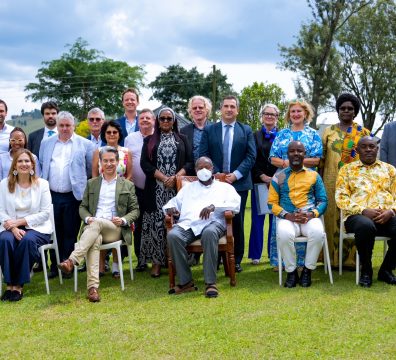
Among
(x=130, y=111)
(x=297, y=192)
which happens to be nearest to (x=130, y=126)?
(x=130, y=111)

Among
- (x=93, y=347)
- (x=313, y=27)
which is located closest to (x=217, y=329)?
(x=93, y=347)

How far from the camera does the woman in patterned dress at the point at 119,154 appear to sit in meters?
6.96

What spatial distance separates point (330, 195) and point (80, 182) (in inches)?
126

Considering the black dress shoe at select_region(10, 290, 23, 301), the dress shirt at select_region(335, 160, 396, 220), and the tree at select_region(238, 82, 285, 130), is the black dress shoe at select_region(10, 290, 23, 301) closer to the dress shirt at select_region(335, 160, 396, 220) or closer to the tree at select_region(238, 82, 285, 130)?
the dress shirt at select_region(335, 160, 396, 220)

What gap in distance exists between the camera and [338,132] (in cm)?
689

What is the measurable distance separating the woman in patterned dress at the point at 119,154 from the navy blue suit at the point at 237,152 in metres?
0.96

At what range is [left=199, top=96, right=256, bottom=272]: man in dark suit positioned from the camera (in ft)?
22.8

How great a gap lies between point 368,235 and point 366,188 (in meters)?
0.60

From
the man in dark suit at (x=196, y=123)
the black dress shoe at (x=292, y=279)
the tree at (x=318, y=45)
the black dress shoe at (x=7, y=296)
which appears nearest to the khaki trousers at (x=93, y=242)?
the black dress shoe at (x=7, y=296)

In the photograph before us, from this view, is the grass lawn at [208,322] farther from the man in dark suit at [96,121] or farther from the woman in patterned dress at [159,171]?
the man in dark suit at [96,121]

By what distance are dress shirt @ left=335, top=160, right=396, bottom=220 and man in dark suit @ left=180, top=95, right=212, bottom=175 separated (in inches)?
75.7

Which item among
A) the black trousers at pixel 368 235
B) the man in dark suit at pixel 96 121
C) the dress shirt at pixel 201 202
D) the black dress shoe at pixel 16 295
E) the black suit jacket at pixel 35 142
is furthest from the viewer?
the man in dark suit at pixel 96 121

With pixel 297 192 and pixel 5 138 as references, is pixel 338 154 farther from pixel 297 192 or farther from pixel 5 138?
pixel 5 138

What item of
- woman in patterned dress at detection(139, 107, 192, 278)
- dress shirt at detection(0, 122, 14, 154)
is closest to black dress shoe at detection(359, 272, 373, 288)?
woman in patterned dress at detection(139, 107, 192, 278)
